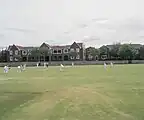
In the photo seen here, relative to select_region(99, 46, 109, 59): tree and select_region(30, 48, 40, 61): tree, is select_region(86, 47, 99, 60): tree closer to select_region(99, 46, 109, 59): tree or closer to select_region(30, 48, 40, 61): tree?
select_region(99, 46, 109, 59): tree

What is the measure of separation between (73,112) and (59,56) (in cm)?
13198

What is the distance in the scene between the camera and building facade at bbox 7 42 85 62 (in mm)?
140750

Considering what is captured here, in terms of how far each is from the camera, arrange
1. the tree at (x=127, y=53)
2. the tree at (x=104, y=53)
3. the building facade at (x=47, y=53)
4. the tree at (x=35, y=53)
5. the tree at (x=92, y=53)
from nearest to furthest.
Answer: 1. the tree at (x=127, y=53)
2. the tree at (x=104, y=53)
3. the tree at (x=35, y=53)
4. the tree at (x=92, y=53)
5. the building facade at (x=47, y=53)

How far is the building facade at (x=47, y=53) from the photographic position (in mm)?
140750

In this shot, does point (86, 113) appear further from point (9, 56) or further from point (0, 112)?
point (9, 56)

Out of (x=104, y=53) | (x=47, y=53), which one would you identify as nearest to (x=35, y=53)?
(x=47, y=53)

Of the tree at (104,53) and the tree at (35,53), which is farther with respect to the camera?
the tree at (35,53)

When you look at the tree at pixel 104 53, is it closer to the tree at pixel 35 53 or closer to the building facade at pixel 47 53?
the building facade at pixel 47 53

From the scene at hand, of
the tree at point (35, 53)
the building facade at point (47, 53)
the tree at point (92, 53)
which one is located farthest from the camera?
the building facade at point (47, 53)

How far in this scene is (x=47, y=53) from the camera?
140 meters

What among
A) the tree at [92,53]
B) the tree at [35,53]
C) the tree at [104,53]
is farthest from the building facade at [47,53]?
the tree at [104,53]

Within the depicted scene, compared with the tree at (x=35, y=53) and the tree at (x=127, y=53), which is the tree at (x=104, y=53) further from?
the tree at (x=35, y=53)

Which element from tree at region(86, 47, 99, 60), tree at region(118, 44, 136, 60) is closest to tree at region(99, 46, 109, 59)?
tree at region(86, 47, 99, 60)

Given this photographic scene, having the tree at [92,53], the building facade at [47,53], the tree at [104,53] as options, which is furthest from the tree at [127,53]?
the building facade at [47,53]
